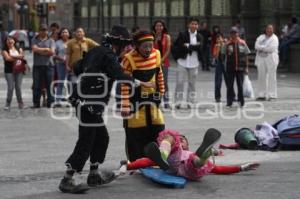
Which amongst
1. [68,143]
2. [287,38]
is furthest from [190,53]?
[287,38]

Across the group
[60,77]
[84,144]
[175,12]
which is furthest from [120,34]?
[175,12]

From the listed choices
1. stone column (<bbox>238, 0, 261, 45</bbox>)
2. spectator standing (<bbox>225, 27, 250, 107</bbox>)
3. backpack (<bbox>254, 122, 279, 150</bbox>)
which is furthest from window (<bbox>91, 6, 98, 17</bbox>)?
backpack (<bbox>254, 122, 279, 150</bbox>)

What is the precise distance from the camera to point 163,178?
8.82 metres

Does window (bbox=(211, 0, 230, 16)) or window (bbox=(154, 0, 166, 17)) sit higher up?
window (bbox=(211, 0, 230, 16))

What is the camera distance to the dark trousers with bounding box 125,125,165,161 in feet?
30.7

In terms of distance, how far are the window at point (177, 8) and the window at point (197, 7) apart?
132 centimetres

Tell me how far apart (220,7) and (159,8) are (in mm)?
10365

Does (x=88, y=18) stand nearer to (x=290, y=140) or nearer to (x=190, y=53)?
(x=190, y=53)

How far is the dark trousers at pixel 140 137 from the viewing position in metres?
9.34

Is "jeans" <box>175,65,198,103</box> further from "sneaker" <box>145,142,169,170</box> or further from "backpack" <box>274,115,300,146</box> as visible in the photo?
"sneaker" <box>145,142,169,170</box>

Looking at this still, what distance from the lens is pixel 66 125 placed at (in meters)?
14.8

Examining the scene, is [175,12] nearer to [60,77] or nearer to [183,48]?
[60,77]

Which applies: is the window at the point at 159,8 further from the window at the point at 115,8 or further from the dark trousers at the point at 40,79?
the dark trousers at the point at 40,79

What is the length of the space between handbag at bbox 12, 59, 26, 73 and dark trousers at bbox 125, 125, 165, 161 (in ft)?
27.7
